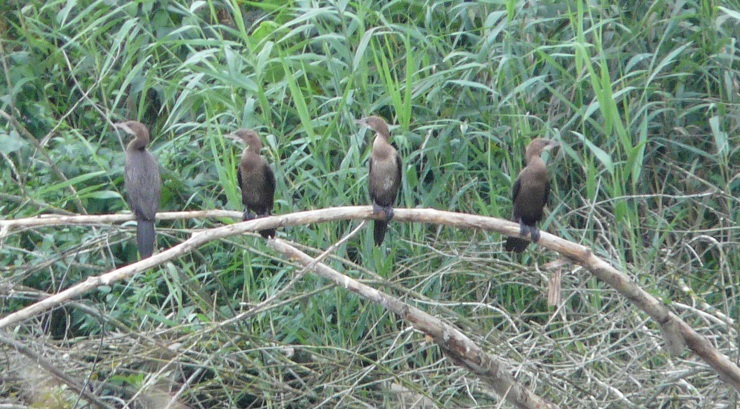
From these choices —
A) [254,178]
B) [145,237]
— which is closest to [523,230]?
[254,178]

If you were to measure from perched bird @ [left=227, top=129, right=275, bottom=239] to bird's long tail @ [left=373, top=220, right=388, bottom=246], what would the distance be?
0.50m

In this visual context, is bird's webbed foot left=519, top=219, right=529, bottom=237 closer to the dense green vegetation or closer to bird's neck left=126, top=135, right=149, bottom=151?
the dense green vegetation

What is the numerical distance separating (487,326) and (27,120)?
2847 millimetres

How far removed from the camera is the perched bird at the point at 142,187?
4.23 meters

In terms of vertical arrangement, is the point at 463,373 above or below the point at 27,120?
below

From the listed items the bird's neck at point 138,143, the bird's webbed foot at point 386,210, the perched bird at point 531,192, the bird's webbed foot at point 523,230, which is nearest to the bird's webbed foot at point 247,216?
the bird's neck at point 138,143

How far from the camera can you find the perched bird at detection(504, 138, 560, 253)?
394 cm

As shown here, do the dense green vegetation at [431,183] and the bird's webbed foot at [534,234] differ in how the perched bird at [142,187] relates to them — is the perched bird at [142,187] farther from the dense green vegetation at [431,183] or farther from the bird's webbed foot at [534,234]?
the bird's webbed foot at [534,234]

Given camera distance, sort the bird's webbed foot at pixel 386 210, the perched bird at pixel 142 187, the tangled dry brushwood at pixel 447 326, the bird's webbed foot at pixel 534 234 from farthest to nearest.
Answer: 1. the perched bird at pixel 142 187
2. the bird's webbed foot at pixel 386 210
3. the bird's webbed foot at pixel 534 234
4. the tangled dry brushwood at pixel 447 326

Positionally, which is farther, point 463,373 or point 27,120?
point 27,120

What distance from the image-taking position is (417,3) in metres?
4.75

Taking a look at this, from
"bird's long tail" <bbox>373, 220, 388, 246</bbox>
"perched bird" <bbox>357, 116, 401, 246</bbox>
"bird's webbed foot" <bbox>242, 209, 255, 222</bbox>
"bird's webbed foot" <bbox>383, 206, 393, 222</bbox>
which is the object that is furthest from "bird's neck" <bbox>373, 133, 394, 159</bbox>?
"bird's webbed foot" <bbox>242, 209, 255, 222</bbox>

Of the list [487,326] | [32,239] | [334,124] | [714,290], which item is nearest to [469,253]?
[487,326]

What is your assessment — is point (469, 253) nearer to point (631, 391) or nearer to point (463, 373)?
point (463, 373)
